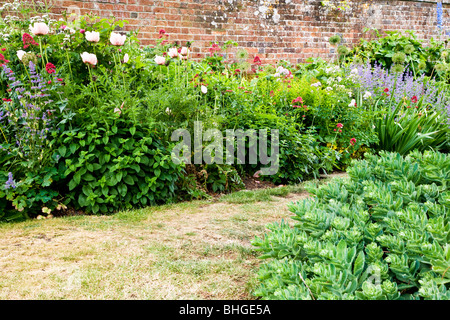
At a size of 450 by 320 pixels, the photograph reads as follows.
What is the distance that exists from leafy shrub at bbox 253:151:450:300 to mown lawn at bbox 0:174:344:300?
21.8 inches

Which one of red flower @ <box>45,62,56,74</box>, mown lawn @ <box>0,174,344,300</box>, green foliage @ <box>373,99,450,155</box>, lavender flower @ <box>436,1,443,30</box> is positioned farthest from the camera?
lavender flower @ <box>436,1,443,30</box>

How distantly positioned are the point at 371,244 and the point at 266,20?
292 inches

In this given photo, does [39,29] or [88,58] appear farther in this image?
[88,58]

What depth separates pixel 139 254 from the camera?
2.55 metres

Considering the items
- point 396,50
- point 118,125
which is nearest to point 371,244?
point 118,125

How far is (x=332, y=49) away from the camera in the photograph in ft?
30.5

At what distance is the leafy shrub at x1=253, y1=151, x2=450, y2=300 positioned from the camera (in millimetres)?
1330

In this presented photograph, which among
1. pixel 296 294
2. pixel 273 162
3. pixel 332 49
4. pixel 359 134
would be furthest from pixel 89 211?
pixel 332 49

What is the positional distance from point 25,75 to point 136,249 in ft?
7.35

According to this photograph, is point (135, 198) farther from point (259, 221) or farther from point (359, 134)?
point (359, 134)

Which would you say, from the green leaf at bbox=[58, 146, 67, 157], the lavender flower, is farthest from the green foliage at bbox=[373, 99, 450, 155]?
the lavender flower

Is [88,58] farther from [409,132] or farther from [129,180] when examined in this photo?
[409,132]

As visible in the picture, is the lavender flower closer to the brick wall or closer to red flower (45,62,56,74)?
the brick wall

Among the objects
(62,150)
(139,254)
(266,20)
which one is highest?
(266,20)
